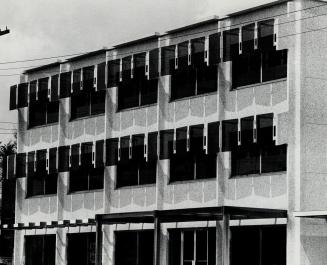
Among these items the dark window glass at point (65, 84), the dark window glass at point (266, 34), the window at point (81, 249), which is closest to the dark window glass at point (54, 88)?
the dark window glass at point (65, 84)

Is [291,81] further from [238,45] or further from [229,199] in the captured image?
[229,199]

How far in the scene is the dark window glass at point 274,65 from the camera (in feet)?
124

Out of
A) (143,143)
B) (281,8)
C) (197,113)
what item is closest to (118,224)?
(143,143)

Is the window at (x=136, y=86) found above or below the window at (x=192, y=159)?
above

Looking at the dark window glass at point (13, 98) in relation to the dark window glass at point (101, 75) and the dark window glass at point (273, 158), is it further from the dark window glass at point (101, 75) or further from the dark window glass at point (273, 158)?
the dark window glass at point (273, 158)

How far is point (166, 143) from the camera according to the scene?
43562mm

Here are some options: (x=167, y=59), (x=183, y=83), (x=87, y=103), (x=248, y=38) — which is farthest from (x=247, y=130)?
(x=87, y=103)

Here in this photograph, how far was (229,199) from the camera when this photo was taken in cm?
4000

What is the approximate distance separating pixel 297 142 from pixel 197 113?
A: 6.60 metres

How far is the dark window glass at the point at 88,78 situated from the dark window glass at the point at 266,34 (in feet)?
42.0

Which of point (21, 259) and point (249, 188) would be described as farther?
point (21, 259)

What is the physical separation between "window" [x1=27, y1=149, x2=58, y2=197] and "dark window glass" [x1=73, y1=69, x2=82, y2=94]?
4745 mm

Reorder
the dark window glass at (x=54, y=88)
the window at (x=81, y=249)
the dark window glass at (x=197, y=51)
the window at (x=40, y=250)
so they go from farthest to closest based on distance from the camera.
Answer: the window at (x=40, y=250)
the dark window glass at (x=54, y=88)
the window at (x=81, y=249)
the dark window glass at (x=197, y=51)

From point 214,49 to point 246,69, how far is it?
1.87 meters
